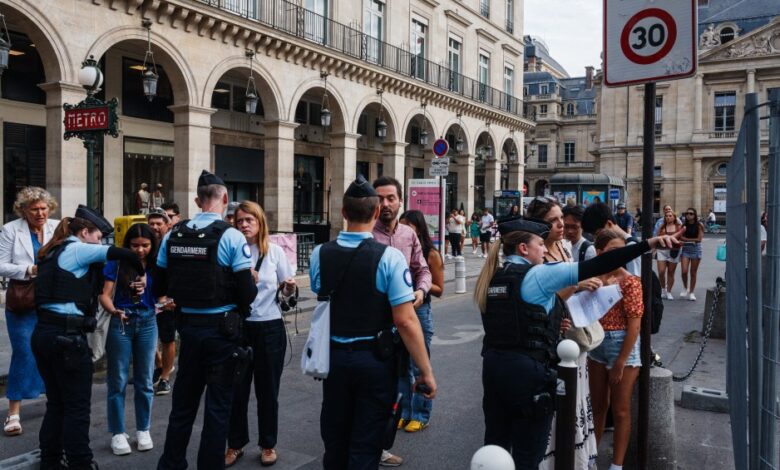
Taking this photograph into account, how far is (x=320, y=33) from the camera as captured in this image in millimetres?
20250

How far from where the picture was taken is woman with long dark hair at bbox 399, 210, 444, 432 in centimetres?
535

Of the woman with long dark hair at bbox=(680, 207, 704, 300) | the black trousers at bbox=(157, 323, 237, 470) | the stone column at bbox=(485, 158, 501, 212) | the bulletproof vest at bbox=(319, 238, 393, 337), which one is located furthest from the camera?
the stone column at bbox=(485, 158, 501, 212)

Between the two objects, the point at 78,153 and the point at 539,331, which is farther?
A: the point at 78,153

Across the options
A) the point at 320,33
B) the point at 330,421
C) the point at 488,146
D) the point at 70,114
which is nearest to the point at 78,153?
the point at 70,114

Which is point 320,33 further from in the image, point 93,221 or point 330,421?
point 330,421

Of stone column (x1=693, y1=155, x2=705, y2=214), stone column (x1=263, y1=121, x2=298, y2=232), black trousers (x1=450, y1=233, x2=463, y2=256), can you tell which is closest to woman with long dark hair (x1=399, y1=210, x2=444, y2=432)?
stone column (x1=263, y1=121, x2=298, y2=232)

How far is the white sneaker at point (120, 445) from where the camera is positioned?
4789mm

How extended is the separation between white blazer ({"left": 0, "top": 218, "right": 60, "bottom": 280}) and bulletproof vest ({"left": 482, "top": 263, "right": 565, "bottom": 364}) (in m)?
4.12

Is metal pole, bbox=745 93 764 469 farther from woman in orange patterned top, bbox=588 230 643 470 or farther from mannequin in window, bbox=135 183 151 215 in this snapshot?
mannequin in window, bbox=135 183 151 215

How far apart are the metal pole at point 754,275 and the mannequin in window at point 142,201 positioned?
1713cm

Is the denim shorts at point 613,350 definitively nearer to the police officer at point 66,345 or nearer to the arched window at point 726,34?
the police officer at point 66,345

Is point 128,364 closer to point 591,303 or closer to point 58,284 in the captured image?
point 58,284

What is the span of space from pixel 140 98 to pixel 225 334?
16213 mm

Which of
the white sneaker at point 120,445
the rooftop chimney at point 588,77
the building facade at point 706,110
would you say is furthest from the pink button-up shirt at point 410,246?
the rooftop chimney at point 588,77
